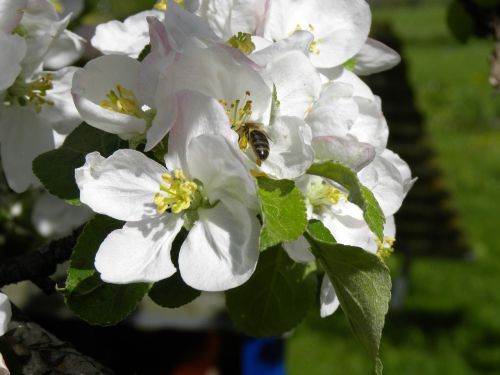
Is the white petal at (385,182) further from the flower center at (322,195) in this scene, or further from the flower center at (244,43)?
the flower center at (244,43)

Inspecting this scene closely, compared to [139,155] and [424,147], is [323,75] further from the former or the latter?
[424,147]

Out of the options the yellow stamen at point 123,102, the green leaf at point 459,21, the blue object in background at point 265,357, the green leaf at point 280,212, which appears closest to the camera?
the green leaf at point 280,212

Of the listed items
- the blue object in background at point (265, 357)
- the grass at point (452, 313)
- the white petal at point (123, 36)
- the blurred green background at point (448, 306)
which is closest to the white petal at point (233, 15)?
the white petal at point (123, 36)

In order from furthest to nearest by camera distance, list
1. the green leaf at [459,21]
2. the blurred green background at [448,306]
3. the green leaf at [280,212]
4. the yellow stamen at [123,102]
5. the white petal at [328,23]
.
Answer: the blurred green background at [448,306], the green leaf at [459,21], the white petal at [328,23], the yellow stamen at [123,102], the green leaf at [280,212]

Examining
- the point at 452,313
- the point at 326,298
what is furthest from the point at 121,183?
the point at 452,313

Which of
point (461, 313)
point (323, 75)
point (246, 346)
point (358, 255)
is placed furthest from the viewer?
point (461, 313)

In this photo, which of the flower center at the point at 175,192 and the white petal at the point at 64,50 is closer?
the flower center at the point at 175,192

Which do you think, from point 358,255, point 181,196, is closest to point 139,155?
point 181,196

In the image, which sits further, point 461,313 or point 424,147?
point 461,313
